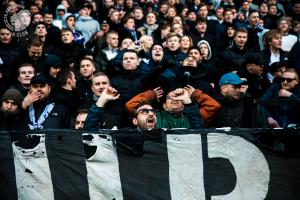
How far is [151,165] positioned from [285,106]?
2478 millimetres

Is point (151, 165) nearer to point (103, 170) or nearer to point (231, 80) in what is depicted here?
point (103, 170)

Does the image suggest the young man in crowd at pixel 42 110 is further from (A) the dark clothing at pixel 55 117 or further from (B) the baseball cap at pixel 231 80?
(B) the baseball cap at pixel 231 80

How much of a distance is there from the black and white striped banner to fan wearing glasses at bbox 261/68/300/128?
135 cm

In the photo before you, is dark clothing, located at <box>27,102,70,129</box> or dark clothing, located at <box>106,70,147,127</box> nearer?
dark clothing, located at <box>27,102,70,129</box>

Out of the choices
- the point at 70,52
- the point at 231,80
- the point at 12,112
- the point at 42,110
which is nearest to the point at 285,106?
the point at 231,80

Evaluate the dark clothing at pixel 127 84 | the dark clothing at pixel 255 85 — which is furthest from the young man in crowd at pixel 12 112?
the dark clothing at pixel 255 85

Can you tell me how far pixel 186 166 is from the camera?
16.2ft

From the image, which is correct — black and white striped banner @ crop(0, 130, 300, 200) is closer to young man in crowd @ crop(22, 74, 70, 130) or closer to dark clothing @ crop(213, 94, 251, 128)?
dark clothing @ crop(213, 94, 251, 128)

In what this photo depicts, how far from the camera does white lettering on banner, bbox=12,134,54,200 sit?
195 inches

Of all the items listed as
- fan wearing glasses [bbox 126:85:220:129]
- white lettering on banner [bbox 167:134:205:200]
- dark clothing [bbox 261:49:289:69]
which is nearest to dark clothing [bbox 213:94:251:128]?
fan wearing glasses [bbox 126:85:220:129]

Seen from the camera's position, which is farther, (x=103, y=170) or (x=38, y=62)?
(x=38, y=62)

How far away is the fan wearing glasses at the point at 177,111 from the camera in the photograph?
576 cm

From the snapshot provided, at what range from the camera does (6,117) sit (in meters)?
6.27

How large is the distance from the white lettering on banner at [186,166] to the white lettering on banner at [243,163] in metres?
0.12
